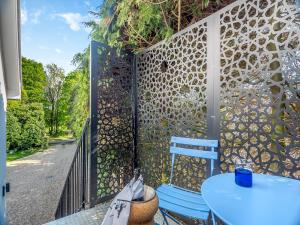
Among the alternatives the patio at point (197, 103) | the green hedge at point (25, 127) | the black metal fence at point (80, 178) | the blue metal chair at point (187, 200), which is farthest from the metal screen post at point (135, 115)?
the green hedge at point (25, 127)

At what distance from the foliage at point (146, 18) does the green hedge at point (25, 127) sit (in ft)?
26.6

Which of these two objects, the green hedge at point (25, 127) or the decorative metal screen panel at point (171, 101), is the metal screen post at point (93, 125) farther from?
the green hedge at point (25, 127)

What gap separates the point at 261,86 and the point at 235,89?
0.82 ft

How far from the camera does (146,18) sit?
2.92 metres

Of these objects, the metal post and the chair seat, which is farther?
the metal post

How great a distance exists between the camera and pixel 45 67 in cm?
1316

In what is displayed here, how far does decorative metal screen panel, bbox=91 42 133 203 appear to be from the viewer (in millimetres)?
2965

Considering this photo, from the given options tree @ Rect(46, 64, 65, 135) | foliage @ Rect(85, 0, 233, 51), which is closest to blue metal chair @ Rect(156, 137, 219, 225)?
foliage @ Rect(85, 0, 233, 51)

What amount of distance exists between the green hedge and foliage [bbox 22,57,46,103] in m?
1.39

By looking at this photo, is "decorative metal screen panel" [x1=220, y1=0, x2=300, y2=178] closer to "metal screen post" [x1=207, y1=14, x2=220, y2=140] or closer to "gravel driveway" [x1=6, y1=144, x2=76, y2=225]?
"metal screen post" [x1=207, y1=14, x2=220, y2=140]

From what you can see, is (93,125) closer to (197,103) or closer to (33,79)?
(197,103)

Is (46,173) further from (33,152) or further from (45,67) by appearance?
(45,67)

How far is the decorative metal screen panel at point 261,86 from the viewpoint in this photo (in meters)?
1.68

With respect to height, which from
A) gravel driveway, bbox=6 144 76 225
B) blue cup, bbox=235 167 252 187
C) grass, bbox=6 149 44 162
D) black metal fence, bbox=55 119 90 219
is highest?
blue cup, bbox=235 167 252 187
